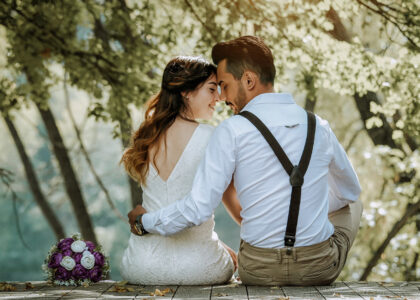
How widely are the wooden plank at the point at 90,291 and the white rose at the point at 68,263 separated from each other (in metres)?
0.19

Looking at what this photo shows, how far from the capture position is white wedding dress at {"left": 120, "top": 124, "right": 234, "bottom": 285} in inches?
152

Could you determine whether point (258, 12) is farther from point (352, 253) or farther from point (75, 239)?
point (352, 253)

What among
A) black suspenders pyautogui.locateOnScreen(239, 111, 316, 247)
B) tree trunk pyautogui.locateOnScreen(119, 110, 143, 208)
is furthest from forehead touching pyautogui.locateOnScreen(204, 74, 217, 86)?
tree trunk pyautogui.locateOnScreen(119, 110, 143, 208)

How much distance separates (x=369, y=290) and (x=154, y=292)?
1.24 meters

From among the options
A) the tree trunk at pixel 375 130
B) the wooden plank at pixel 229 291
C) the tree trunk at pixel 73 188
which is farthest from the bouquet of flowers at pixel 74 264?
the tree trunk at pixel 73 188

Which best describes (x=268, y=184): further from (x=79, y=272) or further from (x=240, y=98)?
(x=79, y=272)

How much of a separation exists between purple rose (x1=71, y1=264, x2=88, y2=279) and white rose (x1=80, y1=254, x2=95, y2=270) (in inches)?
1.1

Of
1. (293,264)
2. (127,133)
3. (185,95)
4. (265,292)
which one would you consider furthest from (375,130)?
(265,292)

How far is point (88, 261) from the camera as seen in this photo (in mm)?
4105

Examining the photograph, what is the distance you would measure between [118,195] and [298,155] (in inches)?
1268

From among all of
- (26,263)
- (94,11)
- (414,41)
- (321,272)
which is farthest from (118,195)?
(321,272)

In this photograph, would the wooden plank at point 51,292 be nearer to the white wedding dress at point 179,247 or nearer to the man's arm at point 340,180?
the white wedding dress at point 179,247

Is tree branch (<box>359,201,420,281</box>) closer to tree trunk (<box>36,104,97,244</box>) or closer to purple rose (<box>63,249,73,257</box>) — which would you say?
tree trunk (<box>36,104,97,244</box>)

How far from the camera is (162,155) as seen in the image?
392cm
